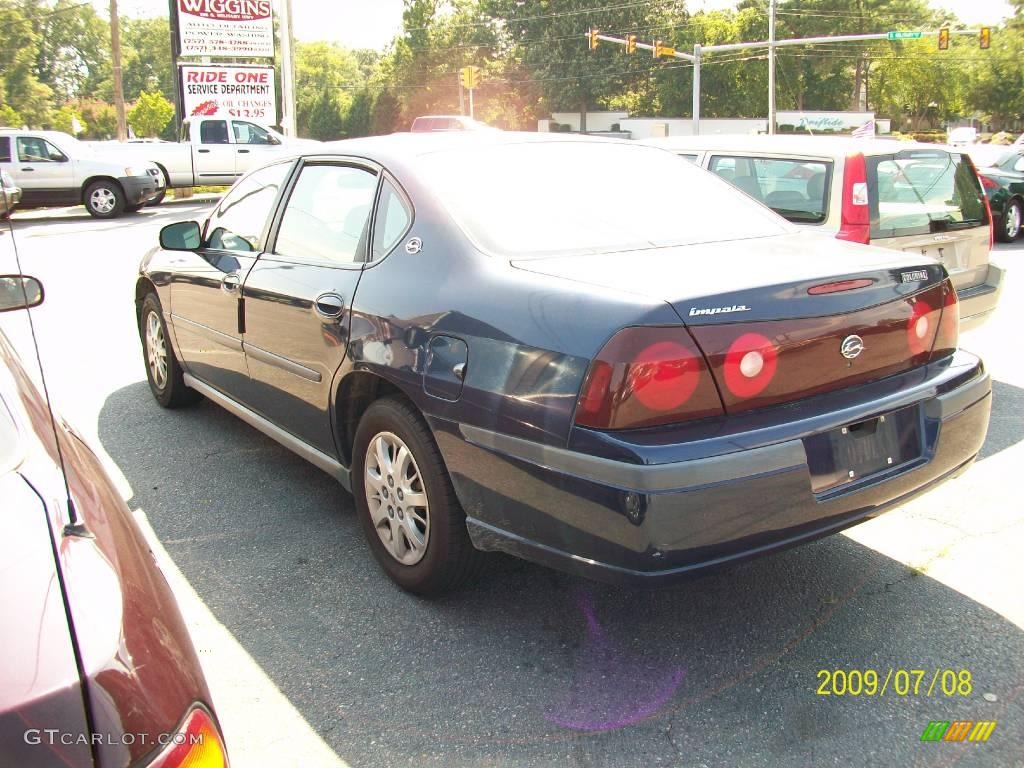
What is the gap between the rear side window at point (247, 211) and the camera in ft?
14.3

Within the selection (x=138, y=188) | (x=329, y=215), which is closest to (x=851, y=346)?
(x=329, y=215)

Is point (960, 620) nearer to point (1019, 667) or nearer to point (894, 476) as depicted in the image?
point (1019, 667)

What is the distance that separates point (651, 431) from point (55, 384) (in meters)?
5.16

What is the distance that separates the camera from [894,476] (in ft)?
9.65

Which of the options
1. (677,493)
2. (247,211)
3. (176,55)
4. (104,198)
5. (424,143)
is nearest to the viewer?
(677,493)

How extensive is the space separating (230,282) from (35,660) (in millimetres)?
3268

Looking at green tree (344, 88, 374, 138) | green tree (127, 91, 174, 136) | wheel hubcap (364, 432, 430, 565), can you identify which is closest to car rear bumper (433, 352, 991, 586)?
wheel hubcap (364, 432, 430, 565)

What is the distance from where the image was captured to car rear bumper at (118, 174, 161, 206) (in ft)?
62.9

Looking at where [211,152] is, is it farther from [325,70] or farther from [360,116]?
[325,70]

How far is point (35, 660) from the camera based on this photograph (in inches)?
50.4

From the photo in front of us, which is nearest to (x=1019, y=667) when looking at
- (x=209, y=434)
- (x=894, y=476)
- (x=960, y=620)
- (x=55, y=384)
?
(x=960, y=620)

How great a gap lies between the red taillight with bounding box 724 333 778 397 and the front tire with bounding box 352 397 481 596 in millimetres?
984

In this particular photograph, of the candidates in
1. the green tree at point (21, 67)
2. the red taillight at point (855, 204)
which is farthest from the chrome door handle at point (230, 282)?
the green tree at point (21, 67)
